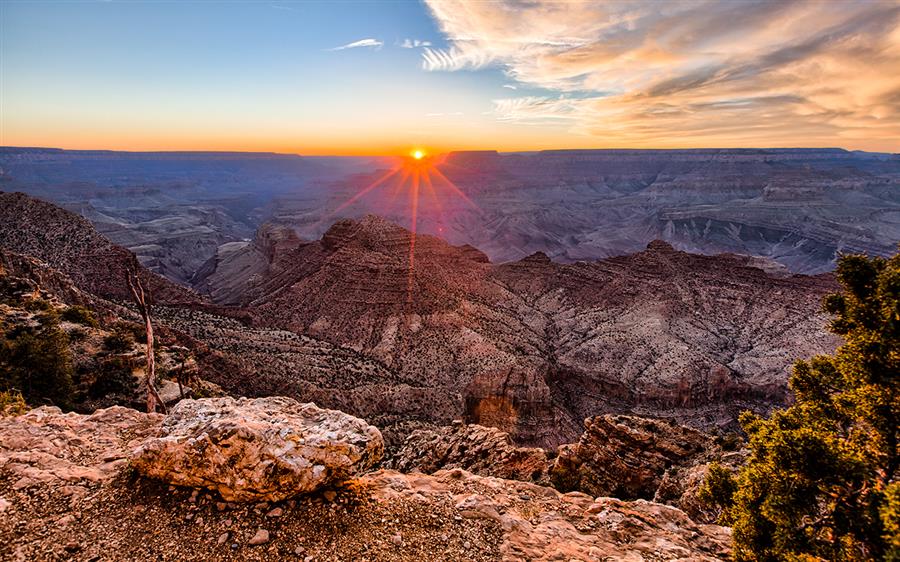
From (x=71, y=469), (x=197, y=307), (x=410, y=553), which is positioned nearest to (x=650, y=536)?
(x=410, y=553)

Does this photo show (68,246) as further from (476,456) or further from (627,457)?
(627,457)

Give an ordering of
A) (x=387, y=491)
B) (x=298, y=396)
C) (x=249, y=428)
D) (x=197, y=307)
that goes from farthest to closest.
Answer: (x=197, y=307)
(x=298, y=396)
(x=387, y=491)
(x=249, y=428)

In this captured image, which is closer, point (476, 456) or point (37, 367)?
point (37, 367)

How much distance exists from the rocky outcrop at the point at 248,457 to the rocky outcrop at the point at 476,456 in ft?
33.7

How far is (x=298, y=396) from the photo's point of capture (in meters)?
34.4

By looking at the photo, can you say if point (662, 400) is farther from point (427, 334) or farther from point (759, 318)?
point (427, 334)

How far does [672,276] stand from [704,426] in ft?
107

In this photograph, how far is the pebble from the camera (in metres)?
7.55

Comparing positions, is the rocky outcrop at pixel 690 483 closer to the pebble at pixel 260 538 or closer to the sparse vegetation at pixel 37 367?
the pebble at pixel 260 538

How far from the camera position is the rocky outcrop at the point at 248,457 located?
8.21 metres

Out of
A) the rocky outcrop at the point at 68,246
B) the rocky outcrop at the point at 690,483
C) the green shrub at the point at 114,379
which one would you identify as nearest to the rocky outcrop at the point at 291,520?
the rocky outcrop at the point at 690,483

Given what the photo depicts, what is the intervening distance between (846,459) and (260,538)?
10200 millimetres

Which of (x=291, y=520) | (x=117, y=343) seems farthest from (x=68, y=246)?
(x=291, y=520)

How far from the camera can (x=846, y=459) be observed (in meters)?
6.98
